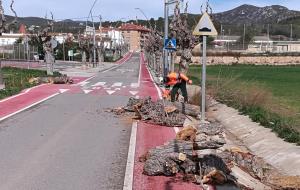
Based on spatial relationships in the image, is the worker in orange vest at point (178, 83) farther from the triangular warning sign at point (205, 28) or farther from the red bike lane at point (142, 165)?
the triangular warning sign at point (205, 28)

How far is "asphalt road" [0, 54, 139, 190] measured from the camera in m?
9.75

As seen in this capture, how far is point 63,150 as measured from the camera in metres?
12.6

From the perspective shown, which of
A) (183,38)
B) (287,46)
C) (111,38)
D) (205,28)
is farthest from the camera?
(111,38)

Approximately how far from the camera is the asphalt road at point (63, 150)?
975 centimetres

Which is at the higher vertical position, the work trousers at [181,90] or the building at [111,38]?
the building at [111,38]

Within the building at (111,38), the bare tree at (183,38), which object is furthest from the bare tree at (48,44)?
the building at (111,38)

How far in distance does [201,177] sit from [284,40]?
147 m

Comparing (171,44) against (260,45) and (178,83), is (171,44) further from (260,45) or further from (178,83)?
(260,45)

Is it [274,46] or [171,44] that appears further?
[274,46]

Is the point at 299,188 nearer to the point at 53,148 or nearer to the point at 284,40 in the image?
the point at 53,148

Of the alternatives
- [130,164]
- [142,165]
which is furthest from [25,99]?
[142,165]

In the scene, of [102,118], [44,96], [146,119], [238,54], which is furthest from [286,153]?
[238,54]

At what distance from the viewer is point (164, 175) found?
1026cm

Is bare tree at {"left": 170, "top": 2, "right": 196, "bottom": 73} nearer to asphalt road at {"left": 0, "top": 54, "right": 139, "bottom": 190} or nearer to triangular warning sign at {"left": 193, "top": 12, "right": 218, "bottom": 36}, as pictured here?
asphalt road at {"left": 0, "top": 54, "right": 139, "bottom": 190}
